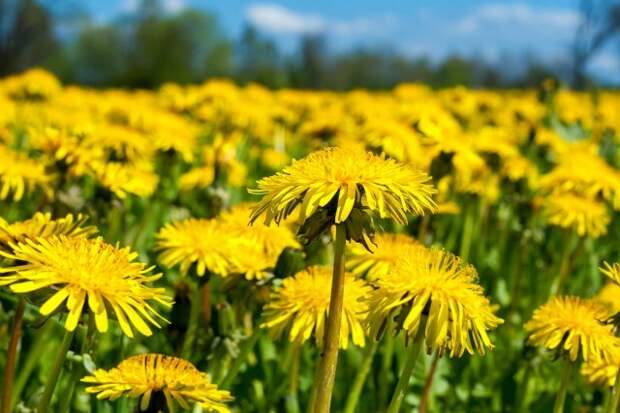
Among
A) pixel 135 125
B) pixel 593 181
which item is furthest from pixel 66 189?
pixel 593 181

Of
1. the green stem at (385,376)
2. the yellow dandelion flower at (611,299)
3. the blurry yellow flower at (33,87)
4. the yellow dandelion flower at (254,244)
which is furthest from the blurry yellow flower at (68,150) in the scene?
the blurry yellow flower at (33,87)

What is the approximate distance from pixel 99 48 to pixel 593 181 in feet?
193

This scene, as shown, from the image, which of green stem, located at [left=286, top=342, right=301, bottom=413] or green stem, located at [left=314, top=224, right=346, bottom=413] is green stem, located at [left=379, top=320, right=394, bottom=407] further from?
green stem, located at [left=314, top=224, right=346, bottom=413]

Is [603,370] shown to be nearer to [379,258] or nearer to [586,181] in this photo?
[379,258]

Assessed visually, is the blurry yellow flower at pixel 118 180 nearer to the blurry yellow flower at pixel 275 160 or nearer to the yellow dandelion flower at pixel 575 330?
the yellow dandelion flower at pixel 575 330

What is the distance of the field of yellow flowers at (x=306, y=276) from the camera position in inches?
46.9

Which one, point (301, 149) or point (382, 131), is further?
point (301, 149)

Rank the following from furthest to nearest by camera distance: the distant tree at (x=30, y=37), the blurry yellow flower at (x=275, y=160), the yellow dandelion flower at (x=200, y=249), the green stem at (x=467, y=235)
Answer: the distant tree at (x=30, y=37) → the blurry yellow flower at (x=275, y=160) → the green stem at (x=467, y=235) → the yellow dandelion flower at (x=200, y=249)

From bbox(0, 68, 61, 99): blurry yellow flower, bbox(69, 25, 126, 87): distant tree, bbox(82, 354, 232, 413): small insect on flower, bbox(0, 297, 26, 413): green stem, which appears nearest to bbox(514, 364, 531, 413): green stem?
bbox(82, 354, 232, 413): small insect on flower

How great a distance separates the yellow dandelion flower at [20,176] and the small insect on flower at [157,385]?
114 centimetres

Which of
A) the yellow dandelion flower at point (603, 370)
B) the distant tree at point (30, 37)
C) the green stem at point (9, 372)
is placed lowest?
the green stem at point (9, 372)

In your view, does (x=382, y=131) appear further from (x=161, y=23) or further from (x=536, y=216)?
(x=161, y=23)

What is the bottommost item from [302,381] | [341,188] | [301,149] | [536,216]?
[302,381]

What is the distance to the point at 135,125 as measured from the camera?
3.00 metres
